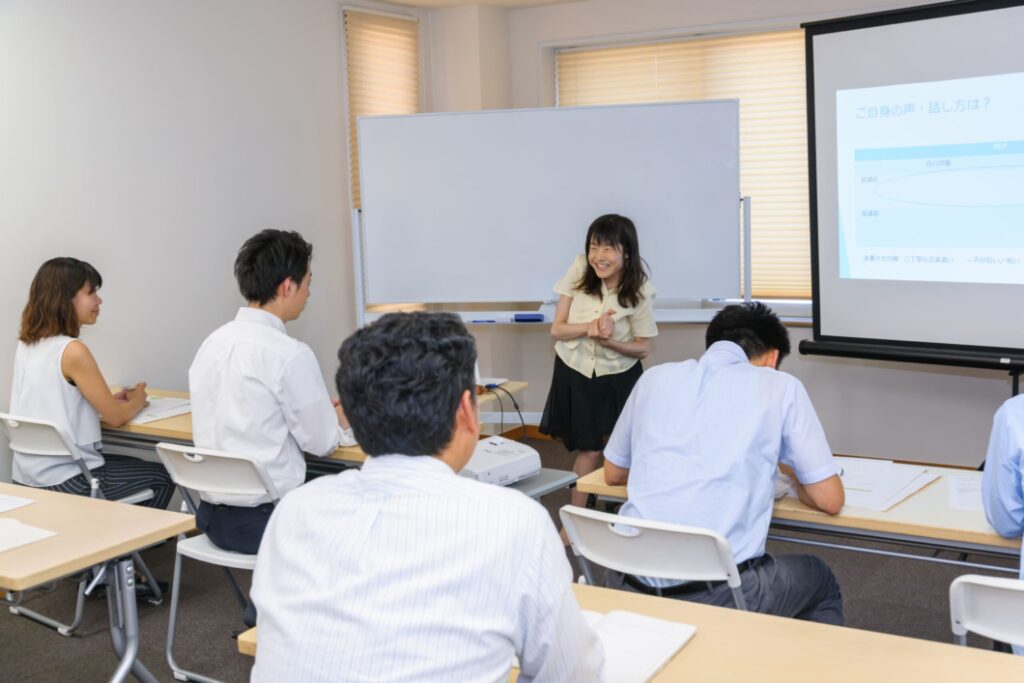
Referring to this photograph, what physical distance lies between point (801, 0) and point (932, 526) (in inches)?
161

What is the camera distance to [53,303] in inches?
148

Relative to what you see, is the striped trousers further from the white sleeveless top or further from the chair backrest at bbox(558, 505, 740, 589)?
the chair backrest at bbox(558, 505, 740, 589)

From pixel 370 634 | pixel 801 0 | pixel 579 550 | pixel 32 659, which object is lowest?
pixel 32 659

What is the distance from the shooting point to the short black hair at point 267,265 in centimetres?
325

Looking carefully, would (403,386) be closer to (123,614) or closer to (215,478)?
(123,614)

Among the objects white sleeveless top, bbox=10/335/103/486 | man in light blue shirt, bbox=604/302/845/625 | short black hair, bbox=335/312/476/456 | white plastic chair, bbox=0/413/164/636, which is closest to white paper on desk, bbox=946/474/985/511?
man in light blue shirt, bbox=604/302/845/625

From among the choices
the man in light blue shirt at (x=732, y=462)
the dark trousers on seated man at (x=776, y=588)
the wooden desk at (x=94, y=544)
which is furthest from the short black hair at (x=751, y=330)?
the wooden desk at (x=94, y=544)

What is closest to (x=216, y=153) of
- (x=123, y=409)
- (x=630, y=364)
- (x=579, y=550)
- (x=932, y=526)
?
(x=123, y=409)

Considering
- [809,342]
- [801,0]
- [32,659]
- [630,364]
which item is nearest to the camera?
[32,659]

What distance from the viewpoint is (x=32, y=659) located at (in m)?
3.50

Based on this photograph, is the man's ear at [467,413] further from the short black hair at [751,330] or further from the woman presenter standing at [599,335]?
the woman presenter standing at [599,335]

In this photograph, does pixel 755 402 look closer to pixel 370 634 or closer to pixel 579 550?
pixel 579 550

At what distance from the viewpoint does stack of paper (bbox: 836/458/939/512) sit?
2.57m

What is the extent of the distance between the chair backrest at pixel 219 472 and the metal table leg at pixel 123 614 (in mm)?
455
